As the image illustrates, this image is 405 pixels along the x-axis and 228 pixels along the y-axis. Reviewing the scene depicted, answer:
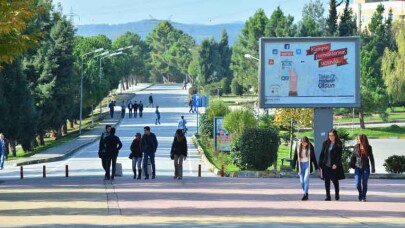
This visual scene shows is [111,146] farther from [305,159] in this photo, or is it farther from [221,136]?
[221,136]

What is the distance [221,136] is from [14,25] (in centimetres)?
2836

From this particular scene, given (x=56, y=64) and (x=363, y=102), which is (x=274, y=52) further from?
(x=363, y=102)

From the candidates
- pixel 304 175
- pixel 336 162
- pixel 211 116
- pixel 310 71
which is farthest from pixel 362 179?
pixel 211 116

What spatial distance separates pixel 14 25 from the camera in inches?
815

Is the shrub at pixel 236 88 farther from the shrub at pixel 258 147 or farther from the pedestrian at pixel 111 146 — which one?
the pedestrian at pixel 111 146

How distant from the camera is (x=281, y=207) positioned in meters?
20.4

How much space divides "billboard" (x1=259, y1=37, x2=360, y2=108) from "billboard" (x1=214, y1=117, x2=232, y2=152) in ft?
45.2

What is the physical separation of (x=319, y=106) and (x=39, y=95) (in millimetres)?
40888

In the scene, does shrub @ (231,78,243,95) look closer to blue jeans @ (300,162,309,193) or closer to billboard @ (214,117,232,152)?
billboard @ (214,117,232,152)

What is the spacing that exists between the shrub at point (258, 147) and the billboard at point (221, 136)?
12.9 meters

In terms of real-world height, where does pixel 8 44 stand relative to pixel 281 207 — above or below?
above

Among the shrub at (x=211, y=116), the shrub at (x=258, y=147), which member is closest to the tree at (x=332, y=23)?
the shrub at (x=211, y=116)

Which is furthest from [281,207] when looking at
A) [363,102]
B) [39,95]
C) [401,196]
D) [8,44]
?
[363,102]

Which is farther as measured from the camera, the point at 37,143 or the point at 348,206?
the point at 37,143
